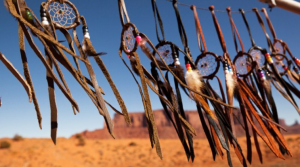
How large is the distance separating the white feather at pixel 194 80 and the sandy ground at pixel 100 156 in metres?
6.22

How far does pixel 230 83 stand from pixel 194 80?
9.1 inches

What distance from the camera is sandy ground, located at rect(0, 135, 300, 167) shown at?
6.68 meters

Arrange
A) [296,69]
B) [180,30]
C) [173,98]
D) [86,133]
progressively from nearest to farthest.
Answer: [173,98] < [180,30] < [296,69] < [86,133]

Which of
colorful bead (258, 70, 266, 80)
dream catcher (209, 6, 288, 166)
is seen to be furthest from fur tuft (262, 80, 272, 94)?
dream catcher (209, 6, 288, 166)

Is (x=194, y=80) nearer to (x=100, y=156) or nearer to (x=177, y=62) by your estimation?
(x=177, y=62)

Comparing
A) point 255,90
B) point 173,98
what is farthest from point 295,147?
point 173,98

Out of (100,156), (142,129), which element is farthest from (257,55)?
(142,129)

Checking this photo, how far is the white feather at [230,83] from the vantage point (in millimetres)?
958

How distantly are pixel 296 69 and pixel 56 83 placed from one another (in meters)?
1.49

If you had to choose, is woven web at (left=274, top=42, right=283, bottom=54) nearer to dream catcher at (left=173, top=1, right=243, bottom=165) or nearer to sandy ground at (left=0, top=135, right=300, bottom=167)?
dream catcher at (left=173, top=1, right=243, bottom=165)

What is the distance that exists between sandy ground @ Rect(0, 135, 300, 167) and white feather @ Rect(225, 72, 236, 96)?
6066 mm

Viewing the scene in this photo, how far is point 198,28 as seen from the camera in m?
1.17

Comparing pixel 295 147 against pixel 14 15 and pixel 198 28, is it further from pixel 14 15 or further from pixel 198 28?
pixel 14 15

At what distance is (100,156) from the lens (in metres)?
8.30
